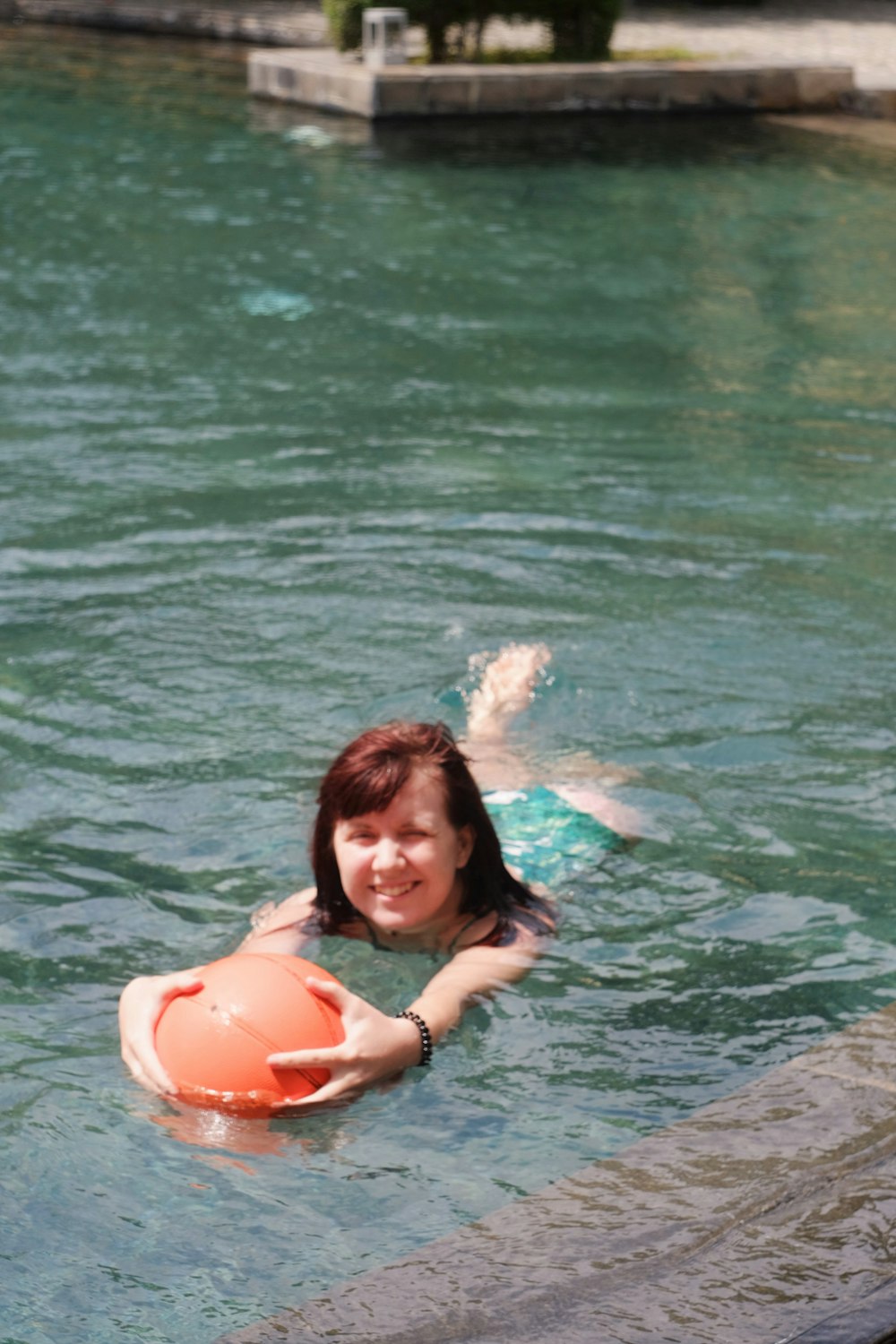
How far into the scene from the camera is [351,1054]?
14.7 feet

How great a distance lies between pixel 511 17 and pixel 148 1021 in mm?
19112

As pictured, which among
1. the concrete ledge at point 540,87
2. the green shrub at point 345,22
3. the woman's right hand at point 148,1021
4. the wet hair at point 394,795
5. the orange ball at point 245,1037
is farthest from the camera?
the green shrub at point 345,22

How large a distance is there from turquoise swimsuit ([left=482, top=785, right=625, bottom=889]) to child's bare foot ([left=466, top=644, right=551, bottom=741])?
0.73 metres

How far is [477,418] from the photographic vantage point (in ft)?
34.7

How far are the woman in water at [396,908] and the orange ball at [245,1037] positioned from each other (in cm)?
4

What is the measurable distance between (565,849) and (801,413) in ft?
17.9

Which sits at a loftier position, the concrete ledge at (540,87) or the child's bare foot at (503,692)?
the concrete ledge at (540,87)

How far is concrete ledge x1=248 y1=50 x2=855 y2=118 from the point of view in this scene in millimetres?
19938

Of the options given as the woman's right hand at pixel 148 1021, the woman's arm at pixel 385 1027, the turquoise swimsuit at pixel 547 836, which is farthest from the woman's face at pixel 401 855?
the turquoise swimsuit at pixel 547 836

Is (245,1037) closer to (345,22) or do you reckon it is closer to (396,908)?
(396,908)

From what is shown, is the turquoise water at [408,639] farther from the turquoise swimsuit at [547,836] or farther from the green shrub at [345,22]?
the green shrub at [345,22]

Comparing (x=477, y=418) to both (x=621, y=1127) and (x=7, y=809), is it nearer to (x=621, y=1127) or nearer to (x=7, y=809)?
(x=7, y=809)

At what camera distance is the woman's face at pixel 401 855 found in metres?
4.97

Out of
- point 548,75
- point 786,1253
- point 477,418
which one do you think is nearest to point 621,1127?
point 786,1253
